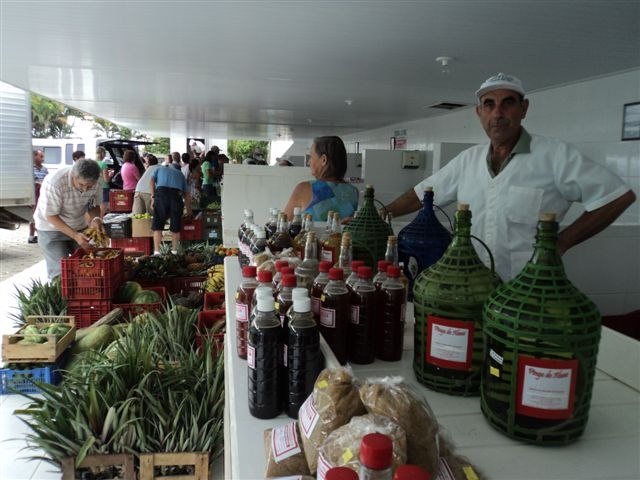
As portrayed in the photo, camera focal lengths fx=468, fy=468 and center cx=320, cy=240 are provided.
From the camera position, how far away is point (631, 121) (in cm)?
364

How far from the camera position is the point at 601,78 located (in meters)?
3.92

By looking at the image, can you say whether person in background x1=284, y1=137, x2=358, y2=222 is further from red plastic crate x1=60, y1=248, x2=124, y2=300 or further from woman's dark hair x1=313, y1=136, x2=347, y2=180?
red plastic crate x1=60, y1=248, x2=124, y2=300

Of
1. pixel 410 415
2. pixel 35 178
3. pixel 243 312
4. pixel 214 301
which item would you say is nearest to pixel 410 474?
pixel 410 415

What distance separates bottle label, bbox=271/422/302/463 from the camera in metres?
0.83

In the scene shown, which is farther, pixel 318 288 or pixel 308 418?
pixel 318 288

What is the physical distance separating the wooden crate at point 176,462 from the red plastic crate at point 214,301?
55.8 inches

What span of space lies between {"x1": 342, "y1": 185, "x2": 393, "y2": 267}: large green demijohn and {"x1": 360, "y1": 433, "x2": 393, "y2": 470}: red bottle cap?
3.59 feet

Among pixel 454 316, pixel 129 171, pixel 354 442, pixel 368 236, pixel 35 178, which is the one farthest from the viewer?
pixel 35 178

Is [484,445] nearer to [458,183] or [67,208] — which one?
[458,183]

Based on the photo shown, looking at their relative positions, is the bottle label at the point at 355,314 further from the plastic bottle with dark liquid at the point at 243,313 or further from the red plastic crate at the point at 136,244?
the red plastic crate at the point at 136,244

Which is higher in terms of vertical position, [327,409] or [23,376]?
[327,409]

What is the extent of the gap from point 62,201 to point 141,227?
316 cm

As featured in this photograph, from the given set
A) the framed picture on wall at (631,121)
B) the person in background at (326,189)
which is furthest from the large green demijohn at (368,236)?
the framed picture on wall at (631,121)

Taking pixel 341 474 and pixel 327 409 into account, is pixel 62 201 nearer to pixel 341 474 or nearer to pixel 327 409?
pixel 327 409
